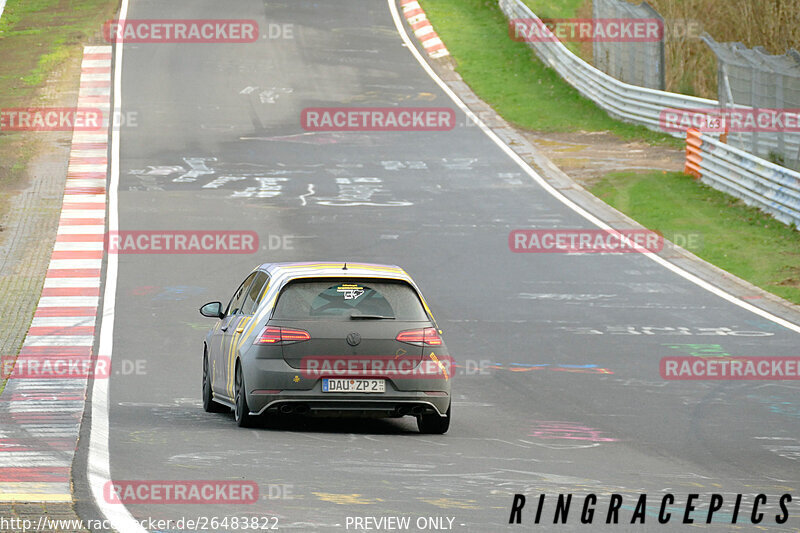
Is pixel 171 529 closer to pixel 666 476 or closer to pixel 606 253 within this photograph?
pixel 666 476

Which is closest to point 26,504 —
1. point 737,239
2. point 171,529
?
point 171,529

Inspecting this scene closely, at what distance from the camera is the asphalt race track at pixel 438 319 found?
912 centimetres

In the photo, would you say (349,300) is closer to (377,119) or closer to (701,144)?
(701,144)

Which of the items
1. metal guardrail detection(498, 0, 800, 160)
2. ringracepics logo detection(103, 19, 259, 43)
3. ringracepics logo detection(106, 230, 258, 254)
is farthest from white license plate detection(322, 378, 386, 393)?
ringracepics logo detection(103, 19, 259, 43)

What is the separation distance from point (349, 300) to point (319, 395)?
89 cm

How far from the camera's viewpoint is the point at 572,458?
10.4m

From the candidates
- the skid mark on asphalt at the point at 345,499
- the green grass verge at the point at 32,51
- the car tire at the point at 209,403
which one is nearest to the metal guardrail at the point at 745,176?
the green grass verge at the point at 32,51

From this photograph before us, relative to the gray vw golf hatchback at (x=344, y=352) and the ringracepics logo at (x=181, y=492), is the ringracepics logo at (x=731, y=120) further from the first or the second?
the ringracepics logo at (x=181, y=492)

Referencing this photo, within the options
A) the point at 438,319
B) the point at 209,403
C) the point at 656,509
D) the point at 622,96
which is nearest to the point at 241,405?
the point at 209,403

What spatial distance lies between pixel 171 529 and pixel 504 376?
7819 millimetres

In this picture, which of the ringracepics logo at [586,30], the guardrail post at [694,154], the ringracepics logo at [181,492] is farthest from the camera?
the ringracepics logo at [586,30]

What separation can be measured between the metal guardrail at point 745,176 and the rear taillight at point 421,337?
51.5 ft

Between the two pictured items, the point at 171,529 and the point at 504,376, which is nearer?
the point at 171,529

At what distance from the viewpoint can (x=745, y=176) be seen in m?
27.6
